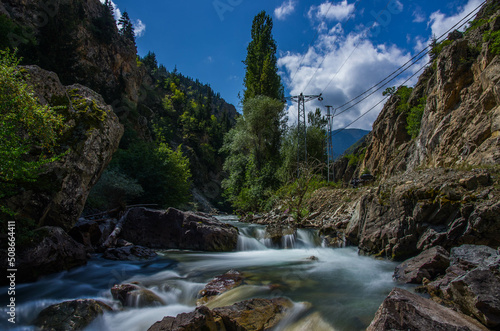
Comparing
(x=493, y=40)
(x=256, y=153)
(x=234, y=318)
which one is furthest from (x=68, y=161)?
(x=256, y=153)

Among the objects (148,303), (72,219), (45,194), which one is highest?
(45,194)

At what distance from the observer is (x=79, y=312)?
3.85 metres

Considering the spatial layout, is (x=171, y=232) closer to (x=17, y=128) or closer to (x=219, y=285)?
(x=219, y=285)

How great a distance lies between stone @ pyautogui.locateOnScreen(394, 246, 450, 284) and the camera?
15.6ft

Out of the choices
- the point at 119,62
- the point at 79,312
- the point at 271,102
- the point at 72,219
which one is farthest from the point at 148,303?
the point at 119,62

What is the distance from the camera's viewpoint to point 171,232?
33.0ft

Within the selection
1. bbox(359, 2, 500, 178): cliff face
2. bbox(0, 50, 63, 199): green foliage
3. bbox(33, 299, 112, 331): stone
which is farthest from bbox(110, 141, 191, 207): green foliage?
bbox(359, 2, 500, 178): cliff face

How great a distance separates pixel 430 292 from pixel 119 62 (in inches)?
1686

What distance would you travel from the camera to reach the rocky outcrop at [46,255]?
5.36 m

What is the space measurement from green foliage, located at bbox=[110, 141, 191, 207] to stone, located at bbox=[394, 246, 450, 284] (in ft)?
44.1

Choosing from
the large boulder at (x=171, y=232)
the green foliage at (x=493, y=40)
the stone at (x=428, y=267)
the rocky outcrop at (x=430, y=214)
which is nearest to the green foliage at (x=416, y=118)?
the green foliage at (x=493, y=40)

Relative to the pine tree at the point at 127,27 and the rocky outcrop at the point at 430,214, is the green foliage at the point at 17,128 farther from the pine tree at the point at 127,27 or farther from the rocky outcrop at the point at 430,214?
the pine tree at the point at 127,27

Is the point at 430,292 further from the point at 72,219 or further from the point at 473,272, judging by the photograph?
the point at 72,219

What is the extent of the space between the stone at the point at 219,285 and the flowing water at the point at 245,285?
0.21m
